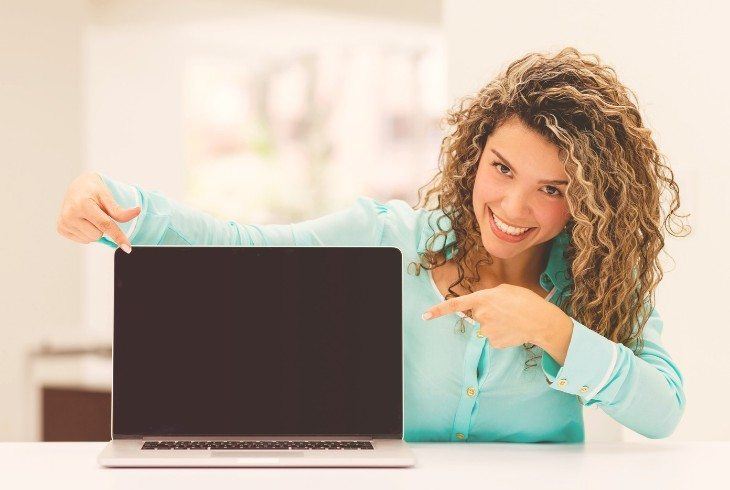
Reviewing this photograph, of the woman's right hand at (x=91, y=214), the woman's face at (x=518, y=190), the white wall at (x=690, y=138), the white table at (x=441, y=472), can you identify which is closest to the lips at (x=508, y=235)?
the woman's face at (x=518, y=190)

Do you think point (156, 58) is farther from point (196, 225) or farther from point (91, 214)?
point (91, 214)

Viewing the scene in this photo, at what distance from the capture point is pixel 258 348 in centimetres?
107

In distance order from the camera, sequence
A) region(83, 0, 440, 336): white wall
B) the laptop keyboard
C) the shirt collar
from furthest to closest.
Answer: region(83, 0, 440, 336): white wall, the shirt collar, the laptop keyboard

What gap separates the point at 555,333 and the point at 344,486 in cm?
35

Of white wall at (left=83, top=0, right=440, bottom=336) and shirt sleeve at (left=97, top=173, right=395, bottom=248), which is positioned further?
white wall at (left=83, top=0, right=440, bottom=336)

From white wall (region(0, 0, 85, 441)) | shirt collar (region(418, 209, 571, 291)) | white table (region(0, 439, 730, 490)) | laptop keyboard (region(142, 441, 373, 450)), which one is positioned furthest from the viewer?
white wall (region(0, 0, 85, 441))

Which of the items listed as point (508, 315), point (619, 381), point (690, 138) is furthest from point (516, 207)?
point (690, 138)

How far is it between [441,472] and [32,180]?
3051 mm

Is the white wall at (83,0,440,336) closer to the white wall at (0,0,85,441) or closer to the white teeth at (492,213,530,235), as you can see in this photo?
the white wall at (0,0,85,441)

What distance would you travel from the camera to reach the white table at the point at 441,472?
0.92 metres

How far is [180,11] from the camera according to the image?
428 cm

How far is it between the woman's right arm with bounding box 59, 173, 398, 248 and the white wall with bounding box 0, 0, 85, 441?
2617mm

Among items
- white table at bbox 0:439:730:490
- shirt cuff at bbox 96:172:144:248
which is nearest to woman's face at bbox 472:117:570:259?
white table at bbox 0:439:730:490

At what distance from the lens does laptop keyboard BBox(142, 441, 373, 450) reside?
104cm
